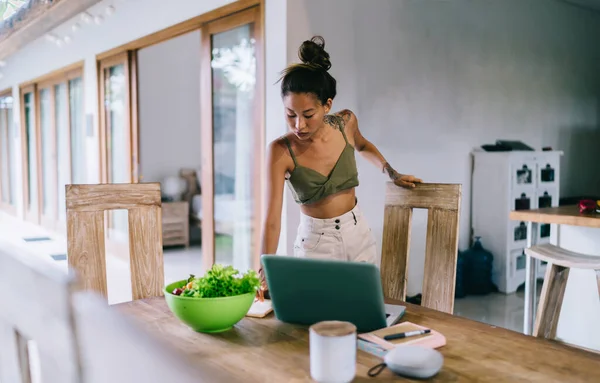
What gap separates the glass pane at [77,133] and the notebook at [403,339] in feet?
20.4

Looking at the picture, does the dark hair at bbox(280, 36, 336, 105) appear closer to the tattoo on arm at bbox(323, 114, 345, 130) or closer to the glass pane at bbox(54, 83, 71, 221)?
the tattoo on arm at bbox(323, 114, 345, 130)

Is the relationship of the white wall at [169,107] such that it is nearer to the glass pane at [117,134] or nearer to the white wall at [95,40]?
the white wall at [95,40]

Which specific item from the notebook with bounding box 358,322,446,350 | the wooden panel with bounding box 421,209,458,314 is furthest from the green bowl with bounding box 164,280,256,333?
the wooden panel with bounding box 421,209,458,314

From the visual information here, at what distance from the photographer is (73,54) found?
21.3 feet

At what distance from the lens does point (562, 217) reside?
268 centimetres

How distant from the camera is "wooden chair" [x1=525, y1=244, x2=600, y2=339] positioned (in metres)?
2.26

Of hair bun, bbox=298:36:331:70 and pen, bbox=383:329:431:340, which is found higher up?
hair bun, bbox=298:36:331:70

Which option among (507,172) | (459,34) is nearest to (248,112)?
(459,34)

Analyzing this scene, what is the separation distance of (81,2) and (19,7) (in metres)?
0.73

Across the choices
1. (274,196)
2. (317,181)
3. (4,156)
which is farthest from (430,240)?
(4,156)

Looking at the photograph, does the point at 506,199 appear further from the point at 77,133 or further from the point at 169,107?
the point at 77,133

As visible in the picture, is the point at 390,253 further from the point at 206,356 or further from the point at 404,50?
the point at 404,50

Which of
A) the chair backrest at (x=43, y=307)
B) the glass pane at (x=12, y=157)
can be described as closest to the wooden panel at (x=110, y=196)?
the chair backrest at (x=43, y=307)

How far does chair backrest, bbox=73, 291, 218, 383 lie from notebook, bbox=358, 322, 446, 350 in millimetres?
808
